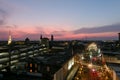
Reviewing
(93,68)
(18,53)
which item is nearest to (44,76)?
(93,68)

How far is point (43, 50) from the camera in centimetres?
12025

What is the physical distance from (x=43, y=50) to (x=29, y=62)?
6370 cm

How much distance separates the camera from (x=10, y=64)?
277ft

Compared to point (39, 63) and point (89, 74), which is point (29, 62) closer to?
point (39, 63)

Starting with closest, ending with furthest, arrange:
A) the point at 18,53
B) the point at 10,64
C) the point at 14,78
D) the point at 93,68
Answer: the point at 14,78 → the point at 93,68 → the point at 10,64 → the point at 18,53

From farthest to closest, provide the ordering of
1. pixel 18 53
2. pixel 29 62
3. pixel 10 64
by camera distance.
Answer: pixel 18 53, pixel 10 64, pixel 29 62

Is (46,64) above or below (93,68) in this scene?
above

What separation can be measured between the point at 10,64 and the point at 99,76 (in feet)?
143

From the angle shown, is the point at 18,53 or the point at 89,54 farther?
the point at 89,54

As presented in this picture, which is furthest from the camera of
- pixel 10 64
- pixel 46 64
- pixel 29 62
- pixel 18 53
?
pixel 18 53

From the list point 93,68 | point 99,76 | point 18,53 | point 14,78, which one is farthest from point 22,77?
point 18,53

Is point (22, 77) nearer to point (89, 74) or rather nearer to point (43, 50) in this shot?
point (89, 74)

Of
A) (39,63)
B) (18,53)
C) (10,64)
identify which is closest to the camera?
(39,63)

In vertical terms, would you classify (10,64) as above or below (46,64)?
below
